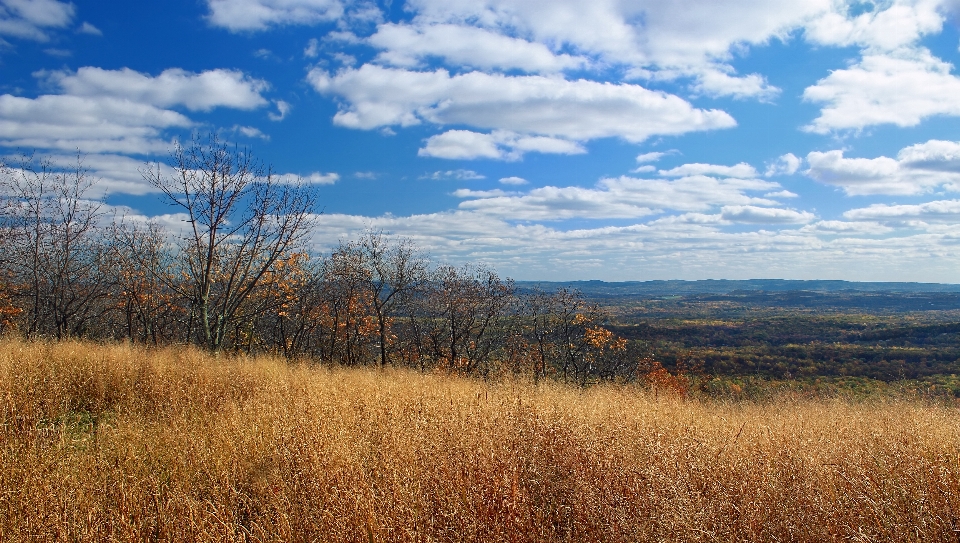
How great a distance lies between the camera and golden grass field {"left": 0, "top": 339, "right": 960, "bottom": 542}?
11.8 ft

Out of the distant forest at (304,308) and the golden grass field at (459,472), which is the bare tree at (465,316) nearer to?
the distant forest at (304,308)

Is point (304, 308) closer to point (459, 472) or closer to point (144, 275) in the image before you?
point (144, 275)

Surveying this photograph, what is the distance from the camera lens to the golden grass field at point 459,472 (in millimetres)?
3600

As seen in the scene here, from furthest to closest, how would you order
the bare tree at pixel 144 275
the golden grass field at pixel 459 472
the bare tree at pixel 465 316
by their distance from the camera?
the bare tree at pixel 465 316 → the bare tree at pixel 144 275 → the golden grass field at pixel 459 472

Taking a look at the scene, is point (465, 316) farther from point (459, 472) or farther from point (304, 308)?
point (459, 472)

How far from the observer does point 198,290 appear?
1605cm

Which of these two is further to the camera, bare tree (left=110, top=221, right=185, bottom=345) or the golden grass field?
bare tree (left=110, top=221, right=185, bottom=345)

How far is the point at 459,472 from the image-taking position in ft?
14.1

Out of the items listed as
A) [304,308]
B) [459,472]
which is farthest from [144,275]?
[459,472]

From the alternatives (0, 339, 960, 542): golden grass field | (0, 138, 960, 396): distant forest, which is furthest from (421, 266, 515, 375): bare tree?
(0, 339, 960, 542): golden grass field

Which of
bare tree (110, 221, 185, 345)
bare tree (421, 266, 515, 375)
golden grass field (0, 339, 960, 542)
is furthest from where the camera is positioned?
bare tree (421, 266, 515, 375)

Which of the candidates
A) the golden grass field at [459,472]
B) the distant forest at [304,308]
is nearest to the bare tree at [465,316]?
the distant forest at [304,308]

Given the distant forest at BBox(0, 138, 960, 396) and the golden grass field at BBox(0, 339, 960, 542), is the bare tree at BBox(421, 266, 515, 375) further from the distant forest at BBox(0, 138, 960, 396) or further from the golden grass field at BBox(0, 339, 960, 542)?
the golden grass field at BBox(0, 339, 960, 542)

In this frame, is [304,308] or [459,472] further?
[304,308]
